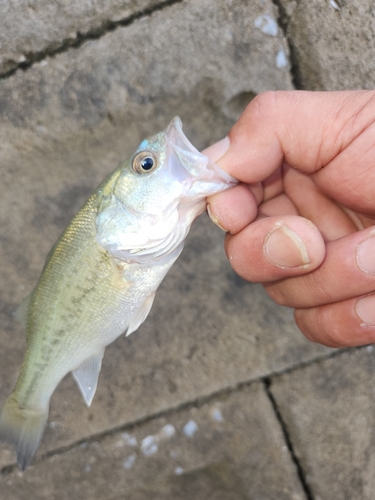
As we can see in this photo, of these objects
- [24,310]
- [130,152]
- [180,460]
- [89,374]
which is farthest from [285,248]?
[180,460]

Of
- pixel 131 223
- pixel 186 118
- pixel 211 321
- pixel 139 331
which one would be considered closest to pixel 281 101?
pixel 131 223

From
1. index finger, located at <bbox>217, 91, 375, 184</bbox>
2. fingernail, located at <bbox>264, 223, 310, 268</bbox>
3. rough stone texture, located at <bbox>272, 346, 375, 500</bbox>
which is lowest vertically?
rough stone texture, located at <bbox>272, 346, 375, 500</bbox>

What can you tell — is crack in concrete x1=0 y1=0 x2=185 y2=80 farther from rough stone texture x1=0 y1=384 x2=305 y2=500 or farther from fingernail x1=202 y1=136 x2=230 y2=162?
rough stone texture x1=0 y1=384 x2=305 y2=500

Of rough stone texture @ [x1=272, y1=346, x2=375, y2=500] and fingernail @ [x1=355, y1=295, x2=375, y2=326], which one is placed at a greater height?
fingernail @ [x1=355, y1=295, x2=375, y2=326]

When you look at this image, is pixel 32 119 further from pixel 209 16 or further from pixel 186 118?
pixel 209 16

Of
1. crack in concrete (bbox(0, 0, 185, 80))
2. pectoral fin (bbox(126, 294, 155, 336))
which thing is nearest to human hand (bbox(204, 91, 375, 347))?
pectoral fin (bbox(126, 294, 155, 336))

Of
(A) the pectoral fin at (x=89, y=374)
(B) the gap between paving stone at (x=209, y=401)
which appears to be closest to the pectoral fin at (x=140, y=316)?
(A) the pectoral fin at (x=89, y=374)
